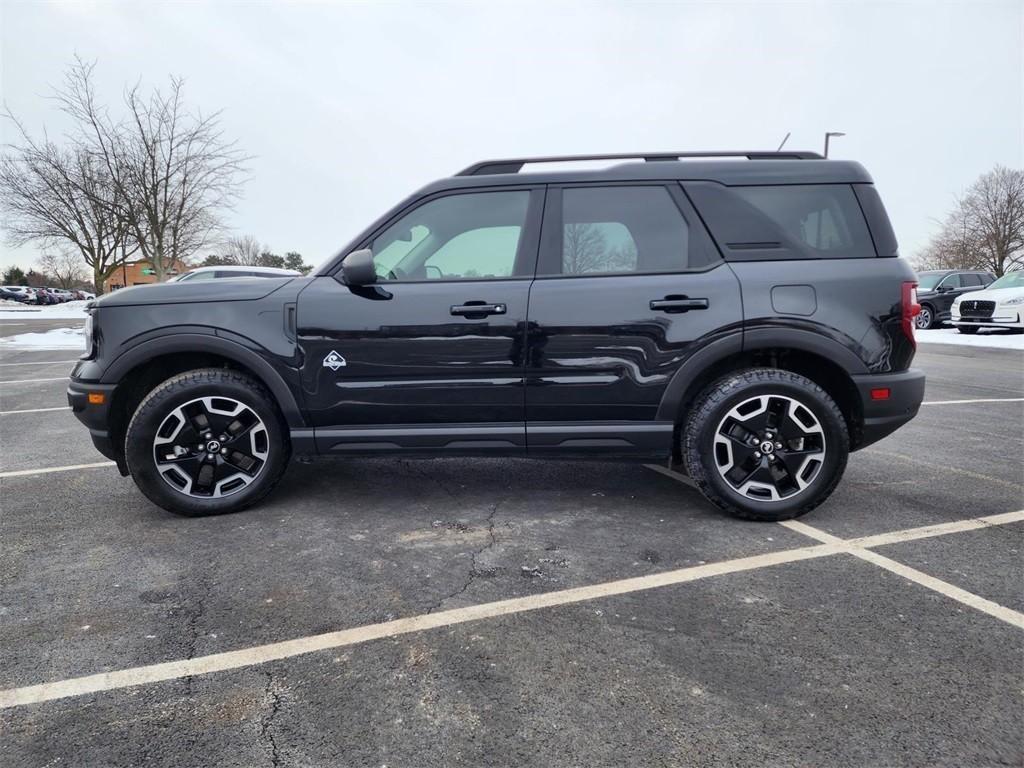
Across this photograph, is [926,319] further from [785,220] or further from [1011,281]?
[785,220]

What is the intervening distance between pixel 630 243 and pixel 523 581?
1.89m

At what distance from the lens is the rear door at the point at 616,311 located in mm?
3371

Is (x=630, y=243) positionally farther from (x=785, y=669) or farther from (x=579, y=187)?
(x=785, y=669)

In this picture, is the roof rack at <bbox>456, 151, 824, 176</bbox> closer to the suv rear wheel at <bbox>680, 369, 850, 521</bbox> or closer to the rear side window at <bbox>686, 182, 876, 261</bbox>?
the rear side window at <bbox>686, 182, 876, 261</bbox>

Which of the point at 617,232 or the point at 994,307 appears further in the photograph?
the point at 994,307

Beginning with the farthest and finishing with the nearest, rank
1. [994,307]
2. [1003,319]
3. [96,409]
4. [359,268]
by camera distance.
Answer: [994,307]
[1003,319]
[96,409]
[359,268]

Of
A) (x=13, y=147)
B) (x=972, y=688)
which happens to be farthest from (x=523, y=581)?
(x=13, y=147)

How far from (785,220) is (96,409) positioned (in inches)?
154

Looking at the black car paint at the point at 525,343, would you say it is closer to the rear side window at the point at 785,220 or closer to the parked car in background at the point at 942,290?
the rear side window at the point at 785,220

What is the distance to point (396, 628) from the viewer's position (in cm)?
236

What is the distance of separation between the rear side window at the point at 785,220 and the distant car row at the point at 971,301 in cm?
1315

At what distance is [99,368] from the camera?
347cm

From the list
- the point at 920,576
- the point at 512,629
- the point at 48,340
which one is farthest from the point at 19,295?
the point at 920,576

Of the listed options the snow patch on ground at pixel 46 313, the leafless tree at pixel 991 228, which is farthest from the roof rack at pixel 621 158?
the leafless tree at pixel 991 228
